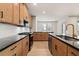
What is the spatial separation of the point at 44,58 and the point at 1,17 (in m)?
1.58

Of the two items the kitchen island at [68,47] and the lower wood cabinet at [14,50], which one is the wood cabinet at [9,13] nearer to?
the lower wood cabinet at [14,50]

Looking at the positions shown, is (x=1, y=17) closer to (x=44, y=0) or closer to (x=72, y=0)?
(x=44, y=0)

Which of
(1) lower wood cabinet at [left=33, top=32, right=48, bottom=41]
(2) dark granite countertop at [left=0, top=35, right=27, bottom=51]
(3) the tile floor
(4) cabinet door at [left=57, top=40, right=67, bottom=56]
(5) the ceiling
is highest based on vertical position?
(5) the ceiling

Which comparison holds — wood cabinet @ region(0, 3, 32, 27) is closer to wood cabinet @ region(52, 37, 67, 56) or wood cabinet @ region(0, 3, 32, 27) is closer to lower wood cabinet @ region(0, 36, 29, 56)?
lower wood cabinet @ region(0, 36, 29, 56)

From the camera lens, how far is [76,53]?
151 cm

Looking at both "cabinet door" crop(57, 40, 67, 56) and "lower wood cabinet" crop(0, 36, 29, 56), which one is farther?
"cabinet door" crop(57, 40, 67, 56)

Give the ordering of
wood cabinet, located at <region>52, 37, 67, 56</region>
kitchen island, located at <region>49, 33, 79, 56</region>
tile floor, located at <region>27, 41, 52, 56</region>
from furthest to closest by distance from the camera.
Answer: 1. tile floor, located at <region>27, 41, 52, 56</region>
2. wood cabinet, located at <region>52, 37, 67, 56</region>
3. kitchen island, located at <region>49, 33, 79, 56</region>

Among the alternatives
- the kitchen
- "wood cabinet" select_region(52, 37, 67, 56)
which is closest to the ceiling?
the kitchen

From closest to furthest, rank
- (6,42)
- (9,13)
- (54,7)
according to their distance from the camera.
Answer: (6,42) → (9,13) → (54,7)

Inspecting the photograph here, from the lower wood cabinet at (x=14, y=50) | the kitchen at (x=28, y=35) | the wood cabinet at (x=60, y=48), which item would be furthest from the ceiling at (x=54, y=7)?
the lower wood cabinet at (x=14, y=50)

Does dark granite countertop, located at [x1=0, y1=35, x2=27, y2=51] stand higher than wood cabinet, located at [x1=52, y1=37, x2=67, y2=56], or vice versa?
dark granite countertop, located at [x1=0, y1=35, x2=27, y2=51]

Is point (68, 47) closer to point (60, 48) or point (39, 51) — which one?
point (60, 48)

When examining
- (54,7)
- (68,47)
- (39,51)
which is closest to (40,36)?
(54,7)

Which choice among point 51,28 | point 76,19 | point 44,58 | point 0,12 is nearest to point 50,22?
point 51,28
